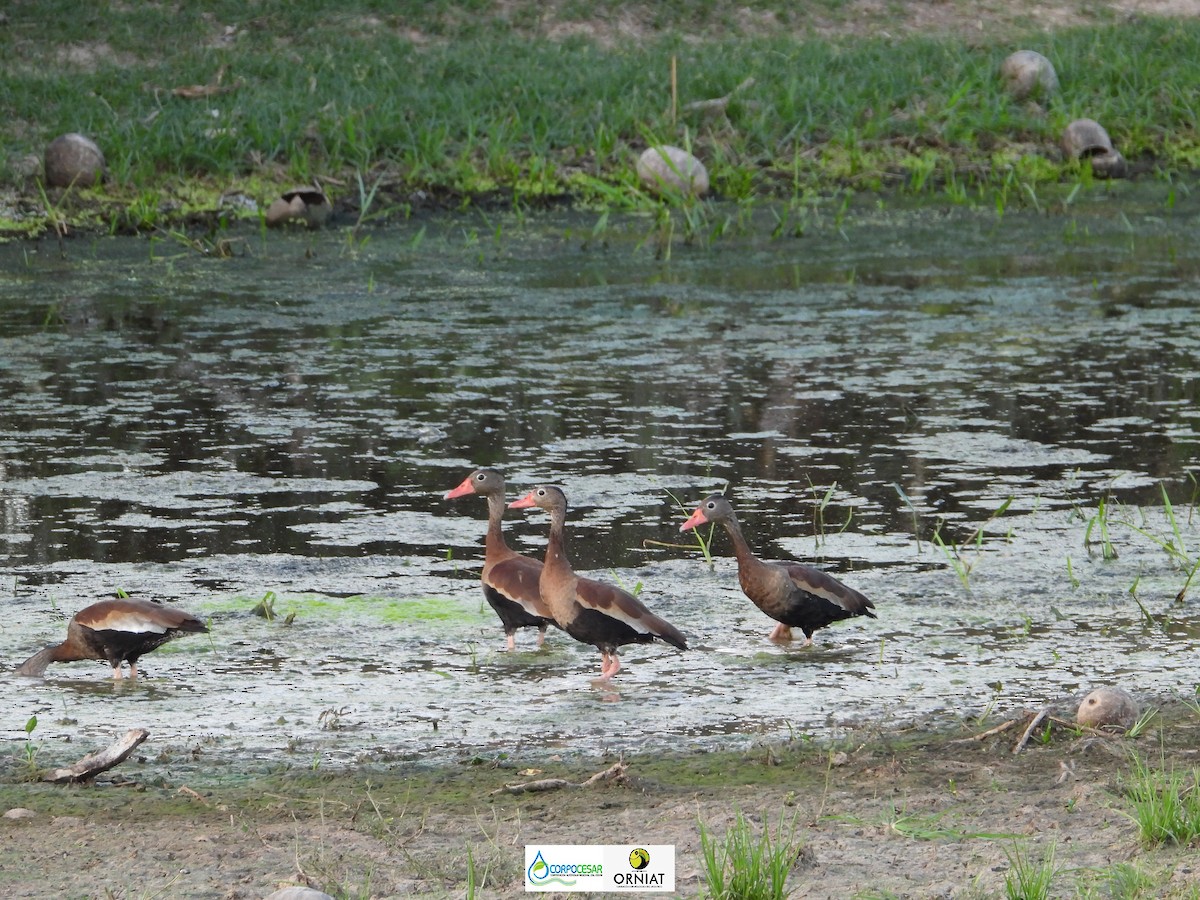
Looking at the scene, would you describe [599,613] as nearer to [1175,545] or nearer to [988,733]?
[988,733]

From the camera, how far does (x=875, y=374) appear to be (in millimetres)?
10312

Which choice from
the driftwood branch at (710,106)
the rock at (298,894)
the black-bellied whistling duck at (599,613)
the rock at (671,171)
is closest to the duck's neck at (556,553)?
the black-bellied whistling duck at (599,613)

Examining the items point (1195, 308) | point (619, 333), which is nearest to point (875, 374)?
point (619, 333)

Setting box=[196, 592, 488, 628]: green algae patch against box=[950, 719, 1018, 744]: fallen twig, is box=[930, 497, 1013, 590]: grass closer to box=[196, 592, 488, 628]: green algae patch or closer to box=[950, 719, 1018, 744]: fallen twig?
box=[950, 719, 1018, 744]: fallen twig

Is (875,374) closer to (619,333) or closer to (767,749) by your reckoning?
(619,333)

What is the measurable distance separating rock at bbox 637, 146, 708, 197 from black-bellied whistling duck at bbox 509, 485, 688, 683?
32.7 feet

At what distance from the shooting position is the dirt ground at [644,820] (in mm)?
3912

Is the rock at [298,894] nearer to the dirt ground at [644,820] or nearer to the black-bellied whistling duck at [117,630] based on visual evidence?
the dirt ground at [644,820]

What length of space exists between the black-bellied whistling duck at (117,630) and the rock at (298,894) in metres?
1.94

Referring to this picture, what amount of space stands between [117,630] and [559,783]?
1.54 m

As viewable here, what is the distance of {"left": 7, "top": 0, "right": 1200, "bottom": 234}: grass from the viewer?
51.9 feet

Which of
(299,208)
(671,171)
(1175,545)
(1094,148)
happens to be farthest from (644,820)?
(1094,148)

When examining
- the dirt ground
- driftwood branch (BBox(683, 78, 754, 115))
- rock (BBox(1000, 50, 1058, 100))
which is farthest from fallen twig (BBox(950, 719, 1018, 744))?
rock (BBox(1000, 50, 1058, 100))

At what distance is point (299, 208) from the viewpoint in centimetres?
1500
